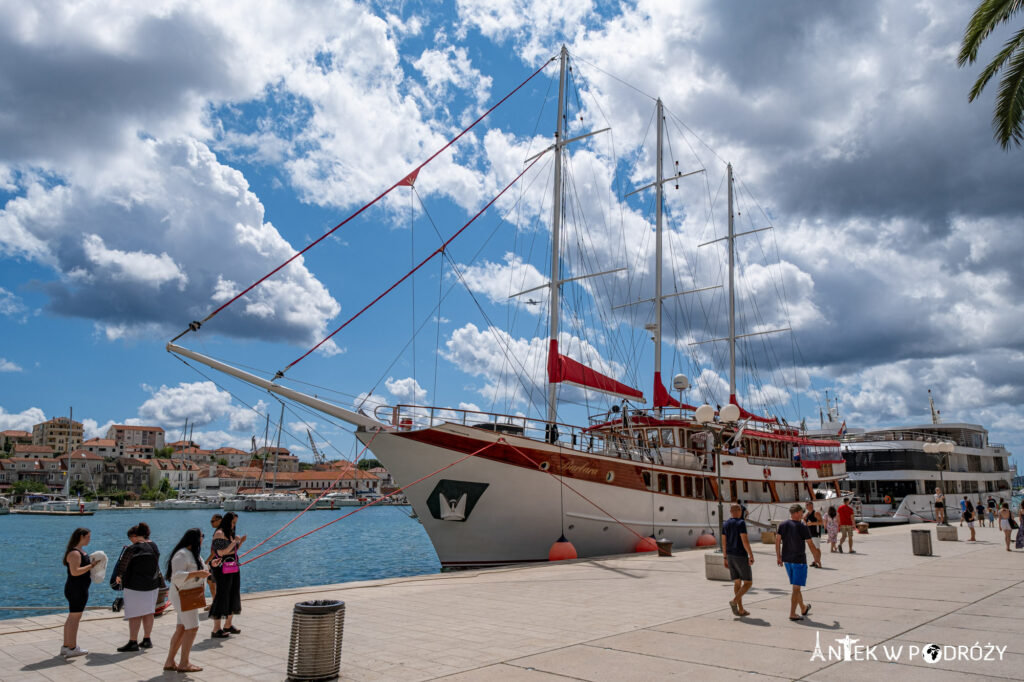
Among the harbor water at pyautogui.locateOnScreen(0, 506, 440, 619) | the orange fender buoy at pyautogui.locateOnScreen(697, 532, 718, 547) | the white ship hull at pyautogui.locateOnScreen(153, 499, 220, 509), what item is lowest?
the white ship hull at pyautogui.locateOnScreen(153, 499, 220, 509)

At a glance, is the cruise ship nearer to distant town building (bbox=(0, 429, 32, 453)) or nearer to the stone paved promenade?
the stone paved promenade

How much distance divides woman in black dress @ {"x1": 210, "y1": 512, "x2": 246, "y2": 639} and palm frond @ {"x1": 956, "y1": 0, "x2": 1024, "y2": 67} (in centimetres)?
1596

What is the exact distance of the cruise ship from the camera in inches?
1934

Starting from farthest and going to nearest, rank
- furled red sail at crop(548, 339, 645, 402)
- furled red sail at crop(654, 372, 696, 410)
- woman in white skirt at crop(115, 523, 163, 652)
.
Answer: furled red sail at crop(654, 372, 696, 410) → furled red sail at crop(548, 339, 645, 402) → woman in white skirt at crop(115, 523, 163, 652)

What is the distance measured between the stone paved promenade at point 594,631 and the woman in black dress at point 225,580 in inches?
10.6

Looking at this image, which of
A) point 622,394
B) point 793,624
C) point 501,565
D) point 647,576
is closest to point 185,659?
point 793,624

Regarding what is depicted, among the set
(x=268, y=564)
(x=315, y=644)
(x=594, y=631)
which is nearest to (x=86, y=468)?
(x=268, y=564)

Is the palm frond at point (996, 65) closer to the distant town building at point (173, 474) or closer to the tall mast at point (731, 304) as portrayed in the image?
the tall mast at point (731, 304)

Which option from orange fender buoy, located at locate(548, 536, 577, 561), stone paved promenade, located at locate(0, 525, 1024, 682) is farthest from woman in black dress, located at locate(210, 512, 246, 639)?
orange fender buoy, located at locate(548, 536, 577, 561)

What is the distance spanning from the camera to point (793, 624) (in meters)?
9.00

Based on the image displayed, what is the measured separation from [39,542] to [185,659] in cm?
5601

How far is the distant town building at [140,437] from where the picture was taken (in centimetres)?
18362

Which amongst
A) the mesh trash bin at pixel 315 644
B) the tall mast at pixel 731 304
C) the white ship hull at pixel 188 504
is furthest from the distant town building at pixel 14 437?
the mesh trash bin at pixel 315 644

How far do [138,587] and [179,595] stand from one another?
122 centimetres
